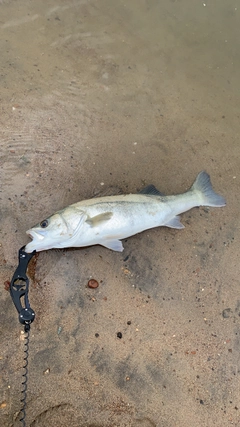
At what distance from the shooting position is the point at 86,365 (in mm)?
3402

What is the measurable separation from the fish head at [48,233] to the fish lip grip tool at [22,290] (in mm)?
127

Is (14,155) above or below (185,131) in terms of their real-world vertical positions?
below

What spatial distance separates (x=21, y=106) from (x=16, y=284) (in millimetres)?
2412

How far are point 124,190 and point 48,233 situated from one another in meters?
1.27

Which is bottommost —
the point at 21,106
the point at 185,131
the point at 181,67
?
the point at 21,106

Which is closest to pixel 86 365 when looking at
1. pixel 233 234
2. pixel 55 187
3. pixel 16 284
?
pixel 16 284

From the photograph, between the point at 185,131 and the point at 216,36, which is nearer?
the point at 185,131

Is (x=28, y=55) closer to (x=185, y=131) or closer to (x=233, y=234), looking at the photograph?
(x=185, y=131)

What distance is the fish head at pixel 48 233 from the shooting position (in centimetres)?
336

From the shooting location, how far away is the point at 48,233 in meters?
3.37

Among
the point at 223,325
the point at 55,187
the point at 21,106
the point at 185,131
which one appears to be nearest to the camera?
the point at 223,325

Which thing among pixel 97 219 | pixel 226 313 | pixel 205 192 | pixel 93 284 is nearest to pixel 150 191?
pixel 205 192

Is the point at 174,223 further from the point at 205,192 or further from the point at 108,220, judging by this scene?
the point at 108,220

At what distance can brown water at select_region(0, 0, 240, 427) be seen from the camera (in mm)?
3383
